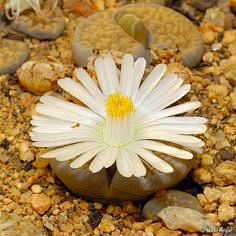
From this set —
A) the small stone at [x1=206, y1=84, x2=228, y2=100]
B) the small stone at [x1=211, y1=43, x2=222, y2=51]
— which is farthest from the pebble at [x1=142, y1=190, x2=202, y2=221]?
the small stone at [x1=211, y1=43, x2=222, y2=51]

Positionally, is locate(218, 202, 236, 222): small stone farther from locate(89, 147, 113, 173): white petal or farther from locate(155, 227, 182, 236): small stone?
locate(89, 147, 113, 173): white petal

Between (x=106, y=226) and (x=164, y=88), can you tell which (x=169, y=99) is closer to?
(x=164, y=88)

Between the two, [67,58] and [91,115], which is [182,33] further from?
[91,115]

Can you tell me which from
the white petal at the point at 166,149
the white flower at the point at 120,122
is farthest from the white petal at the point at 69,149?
the white petal at the point at 166,149

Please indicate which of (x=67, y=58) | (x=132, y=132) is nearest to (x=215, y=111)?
(x=132, y=132)

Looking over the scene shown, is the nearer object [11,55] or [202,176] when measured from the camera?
[202,176]

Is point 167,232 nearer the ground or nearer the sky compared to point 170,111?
nearer the ground

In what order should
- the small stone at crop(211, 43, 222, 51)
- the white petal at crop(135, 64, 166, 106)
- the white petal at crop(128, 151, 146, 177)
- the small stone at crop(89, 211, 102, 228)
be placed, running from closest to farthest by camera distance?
the white petal at crop(128, 151, 146, 177)
the small stone at crop(89, 211, 102, 228)
the white petal at crop(135, 64, 166, 106)
the small stone at crop(211, 43, 222, 51)

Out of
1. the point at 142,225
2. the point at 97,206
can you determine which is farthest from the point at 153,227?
the point at 97,206

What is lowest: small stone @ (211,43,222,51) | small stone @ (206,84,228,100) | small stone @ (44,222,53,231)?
small stone @ (44,222,53,231)
